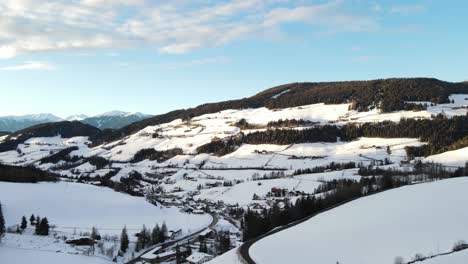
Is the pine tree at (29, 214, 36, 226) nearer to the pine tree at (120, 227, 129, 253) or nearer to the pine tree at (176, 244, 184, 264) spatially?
the pine tree at (120, 227, 129, 253)

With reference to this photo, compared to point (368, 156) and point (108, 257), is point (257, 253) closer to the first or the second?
point (108, 257)

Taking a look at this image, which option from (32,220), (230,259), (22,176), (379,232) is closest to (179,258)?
(230,259)

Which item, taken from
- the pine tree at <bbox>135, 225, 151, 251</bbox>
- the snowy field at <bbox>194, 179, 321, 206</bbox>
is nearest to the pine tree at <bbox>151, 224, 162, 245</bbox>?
the pine tree at <bbox>135, 225, 151, 251</bbox>

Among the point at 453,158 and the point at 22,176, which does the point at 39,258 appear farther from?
the point at 453,158

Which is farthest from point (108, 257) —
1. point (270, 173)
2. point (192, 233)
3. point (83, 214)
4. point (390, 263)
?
point (270, 173)

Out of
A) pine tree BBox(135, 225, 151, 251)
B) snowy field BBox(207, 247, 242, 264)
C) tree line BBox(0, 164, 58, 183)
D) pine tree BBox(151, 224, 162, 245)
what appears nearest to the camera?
snowy field BBox(207, 247, 242, 264)

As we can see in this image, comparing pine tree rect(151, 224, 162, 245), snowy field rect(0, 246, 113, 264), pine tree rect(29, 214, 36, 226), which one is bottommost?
pine tree rect(151, 224, 162, 245)
